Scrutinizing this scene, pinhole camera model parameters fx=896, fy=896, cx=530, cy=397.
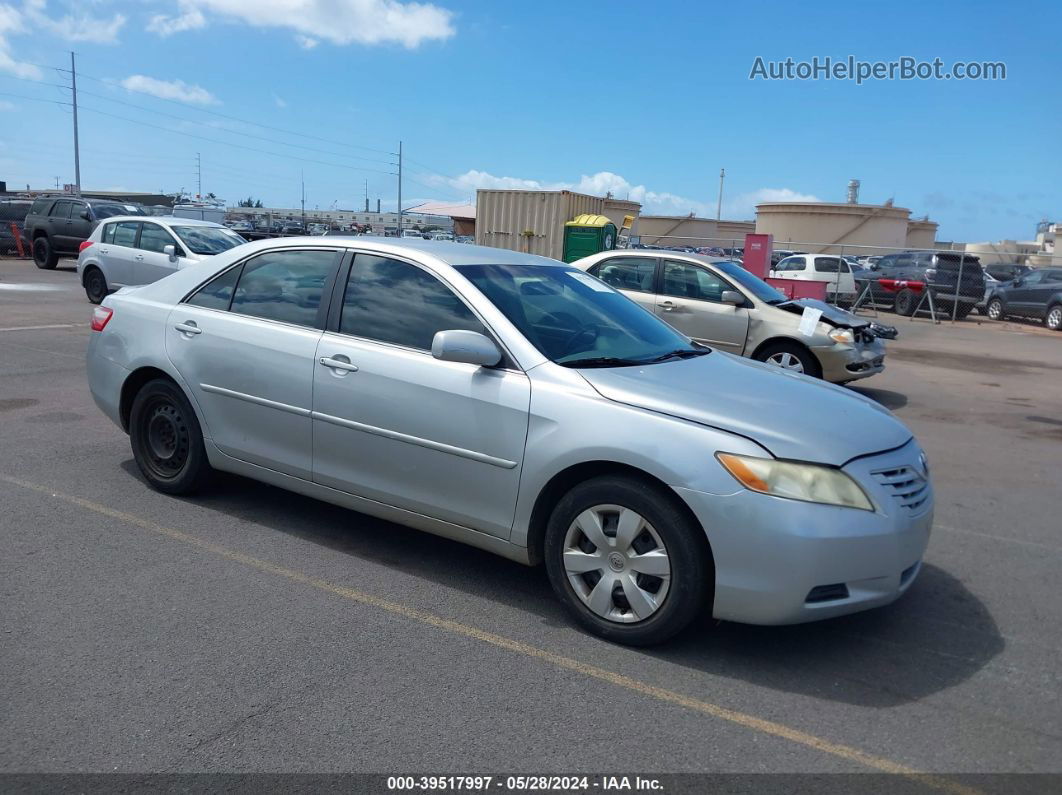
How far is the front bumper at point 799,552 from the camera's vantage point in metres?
3.49

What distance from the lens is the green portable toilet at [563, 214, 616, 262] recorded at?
19.6m

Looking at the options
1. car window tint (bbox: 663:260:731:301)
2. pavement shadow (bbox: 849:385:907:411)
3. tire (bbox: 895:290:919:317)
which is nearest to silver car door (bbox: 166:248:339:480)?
car window tint (bbox: 663:260:731:301)

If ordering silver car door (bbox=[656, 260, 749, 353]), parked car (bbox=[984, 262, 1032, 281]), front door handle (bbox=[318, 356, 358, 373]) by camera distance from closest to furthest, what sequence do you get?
1. front door handle (bbox=[318, 356, 358, 373])
2. silver car door (bbox=[656, 260, 749, 353])
3. parked car (bbox=[984, 262, 1032, 281])

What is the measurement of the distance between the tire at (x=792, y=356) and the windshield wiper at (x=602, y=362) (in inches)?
242

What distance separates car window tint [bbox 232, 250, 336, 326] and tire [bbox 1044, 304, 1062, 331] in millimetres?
22729

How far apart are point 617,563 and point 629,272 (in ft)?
24.7

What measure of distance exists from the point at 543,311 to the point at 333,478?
1407mm

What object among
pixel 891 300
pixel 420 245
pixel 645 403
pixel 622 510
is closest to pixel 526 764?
pixel 622 510

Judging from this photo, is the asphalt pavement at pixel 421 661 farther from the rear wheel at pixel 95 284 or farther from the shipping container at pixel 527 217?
the shipping container at pixel 527 217

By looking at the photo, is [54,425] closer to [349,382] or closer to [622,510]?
[349,382]

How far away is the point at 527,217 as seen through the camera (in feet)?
78.0

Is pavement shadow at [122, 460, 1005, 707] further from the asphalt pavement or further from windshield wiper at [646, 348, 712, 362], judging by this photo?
windshield wiper at [646, 348, 712, 362]

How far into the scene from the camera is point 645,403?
383cm

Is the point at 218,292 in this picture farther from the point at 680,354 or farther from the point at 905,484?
the point at 905,484
